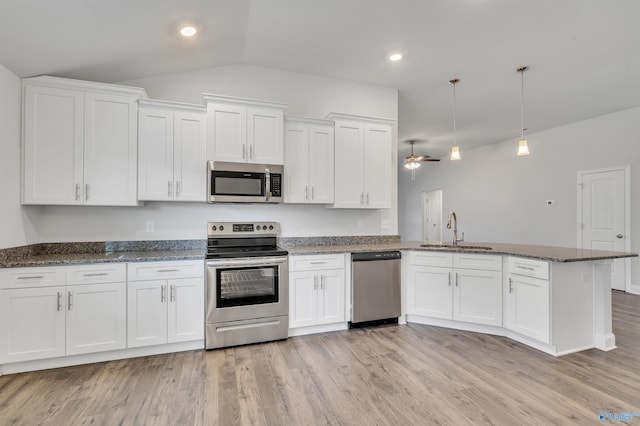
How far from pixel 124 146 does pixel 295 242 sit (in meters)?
2.04

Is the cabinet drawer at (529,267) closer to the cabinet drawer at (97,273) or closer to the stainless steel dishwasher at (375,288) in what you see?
the stainless steel dishwasher at (375,288)

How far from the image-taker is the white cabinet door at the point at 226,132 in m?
3.20

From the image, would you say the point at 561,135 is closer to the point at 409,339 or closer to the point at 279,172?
the point at 409,339

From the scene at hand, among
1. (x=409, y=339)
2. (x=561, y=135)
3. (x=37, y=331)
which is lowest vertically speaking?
(x=409, y=339)

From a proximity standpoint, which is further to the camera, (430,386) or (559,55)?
(559,55)

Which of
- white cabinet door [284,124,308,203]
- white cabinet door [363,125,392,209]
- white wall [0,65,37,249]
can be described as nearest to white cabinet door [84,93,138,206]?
white wall [0,65,37,249]

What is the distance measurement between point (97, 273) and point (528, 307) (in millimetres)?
3928

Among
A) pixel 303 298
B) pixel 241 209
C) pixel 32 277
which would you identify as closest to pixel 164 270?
pixel 32 277

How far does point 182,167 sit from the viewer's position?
10.4 feet

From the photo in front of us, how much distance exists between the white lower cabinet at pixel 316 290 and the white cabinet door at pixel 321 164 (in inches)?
29.0

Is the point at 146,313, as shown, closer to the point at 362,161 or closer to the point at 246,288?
the point at 246,288

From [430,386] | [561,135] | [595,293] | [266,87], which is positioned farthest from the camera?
[561,135]

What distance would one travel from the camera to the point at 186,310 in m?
2.90

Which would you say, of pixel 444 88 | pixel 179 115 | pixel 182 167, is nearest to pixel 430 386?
pixel 182 167
